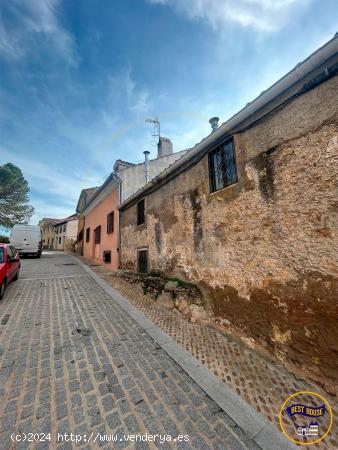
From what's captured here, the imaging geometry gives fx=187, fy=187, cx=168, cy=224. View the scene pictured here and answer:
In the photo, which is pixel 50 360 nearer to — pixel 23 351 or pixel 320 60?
pixel 23 351

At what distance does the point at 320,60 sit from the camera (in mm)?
2658

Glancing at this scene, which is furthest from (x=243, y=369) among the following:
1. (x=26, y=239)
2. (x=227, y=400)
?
(x=26, y=239)

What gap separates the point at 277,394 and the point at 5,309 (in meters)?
5.75

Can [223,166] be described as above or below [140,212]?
above

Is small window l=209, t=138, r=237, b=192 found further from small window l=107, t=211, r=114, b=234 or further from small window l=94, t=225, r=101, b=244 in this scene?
small window l=94, t=225, r=101, b=244

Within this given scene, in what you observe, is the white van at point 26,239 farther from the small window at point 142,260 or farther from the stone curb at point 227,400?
the stone curb at point 227,400

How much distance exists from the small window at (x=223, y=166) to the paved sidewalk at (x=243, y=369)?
3.27m

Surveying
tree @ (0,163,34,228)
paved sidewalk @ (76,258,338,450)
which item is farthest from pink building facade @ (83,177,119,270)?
tree @ (0,163,34,228)

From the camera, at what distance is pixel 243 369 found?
292 centimetres

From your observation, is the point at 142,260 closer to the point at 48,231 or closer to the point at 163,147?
the point at 163,147

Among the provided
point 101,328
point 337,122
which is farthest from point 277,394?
point 337,122

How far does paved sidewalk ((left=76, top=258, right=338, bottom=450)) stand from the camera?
7.59 ft

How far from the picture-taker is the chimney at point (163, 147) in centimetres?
1260

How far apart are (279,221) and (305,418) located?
249 centimetres
